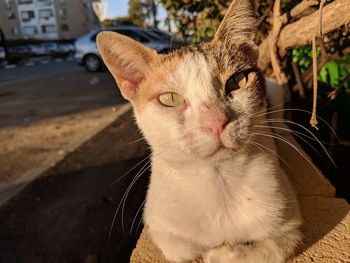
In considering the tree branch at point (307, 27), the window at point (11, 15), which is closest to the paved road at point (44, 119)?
the tree branch at point (307, 27)

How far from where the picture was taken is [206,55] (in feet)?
5.13

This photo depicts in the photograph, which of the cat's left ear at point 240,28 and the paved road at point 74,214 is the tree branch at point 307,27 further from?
the paved road at point 74,214

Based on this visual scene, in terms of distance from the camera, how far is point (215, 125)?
1.28 m

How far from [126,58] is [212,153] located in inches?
24.2

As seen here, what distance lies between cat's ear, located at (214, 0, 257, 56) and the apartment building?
39699mm

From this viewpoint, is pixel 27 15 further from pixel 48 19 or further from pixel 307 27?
pixel 307 27

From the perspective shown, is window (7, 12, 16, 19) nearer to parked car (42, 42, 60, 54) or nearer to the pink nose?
parked car (42, 42, 60, 54)

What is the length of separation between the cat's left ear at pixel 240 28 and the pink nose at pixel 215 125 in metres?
0.50

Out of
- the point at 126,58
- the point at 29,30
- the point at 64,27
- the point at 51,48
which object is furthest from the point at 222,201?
the point at 64,27

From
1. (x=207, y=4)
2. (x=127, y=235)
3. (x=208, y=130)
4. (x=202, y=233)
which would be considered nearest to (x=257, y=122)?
(x=208, y=130)

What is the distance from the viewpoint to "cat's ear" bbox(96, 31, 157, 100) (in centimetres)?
157

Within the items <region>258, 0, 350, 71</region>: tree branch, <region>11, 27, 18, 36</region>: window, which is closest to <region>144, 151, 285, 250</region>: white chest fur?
<region>258, 0, 350, 71</region>: tree branch

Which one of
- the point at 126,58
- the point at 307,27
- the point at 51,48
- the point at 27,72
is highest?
the point at 307,27

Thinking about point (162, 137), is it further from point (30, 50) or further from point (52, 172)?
point (30, 50)
